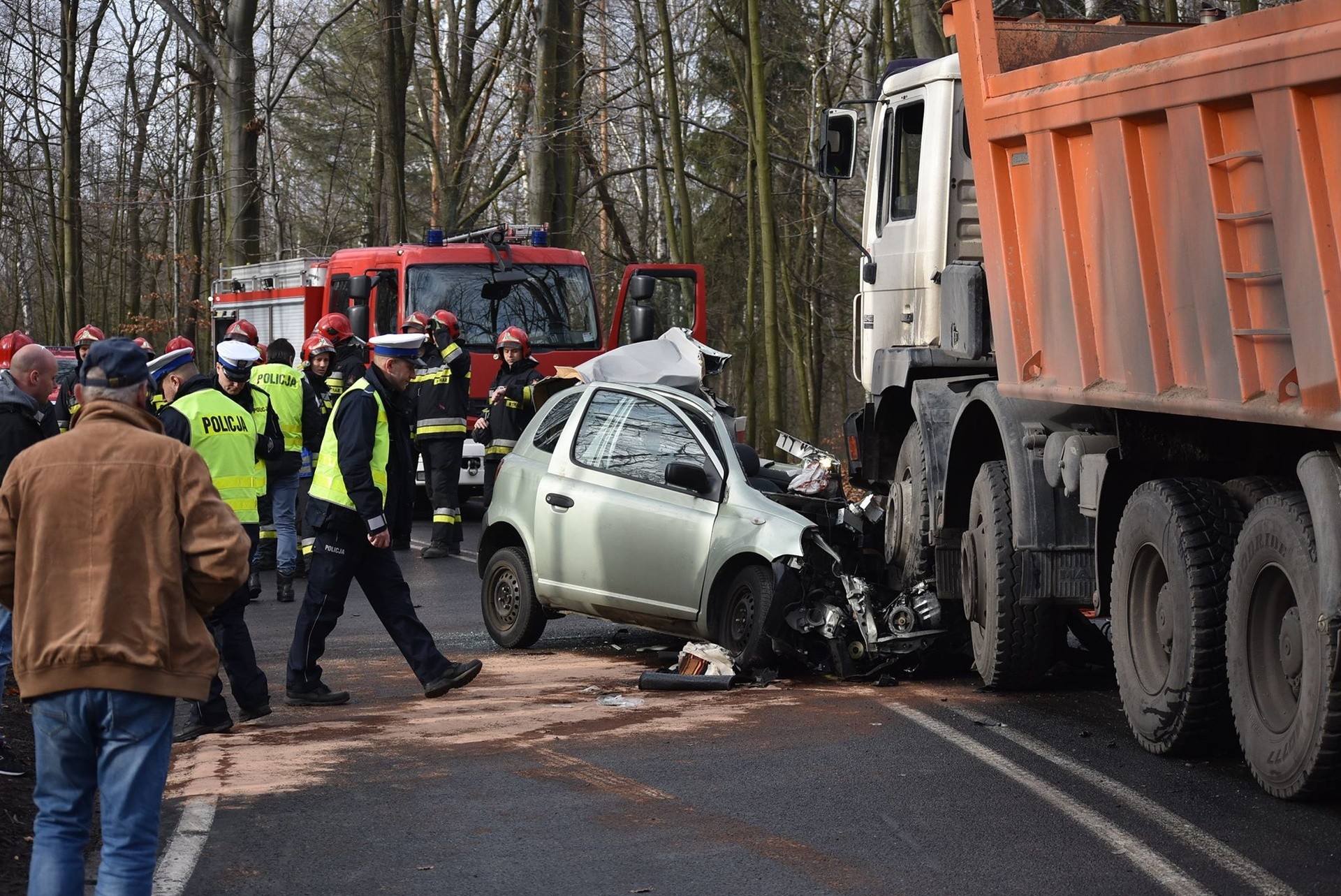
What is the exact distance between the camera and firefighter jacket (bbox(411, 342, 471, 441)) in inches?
607

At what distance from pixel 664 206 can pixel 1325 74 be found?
76.3 ft

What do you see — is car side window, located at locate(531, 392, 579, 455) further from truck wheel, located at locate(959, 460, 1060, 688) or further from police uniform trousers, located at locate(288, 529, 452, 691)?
truck wheel, located at locate(959, 460, 1060, 688)

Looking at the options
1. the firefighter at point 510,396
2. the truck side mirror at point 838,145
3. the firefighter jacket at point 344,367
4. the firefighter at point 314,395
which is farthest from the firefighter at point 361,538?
the firefighter at point 510,396

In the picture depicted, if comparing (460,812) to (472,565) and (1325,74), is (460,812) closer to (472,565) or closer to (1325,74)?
(1325,74)

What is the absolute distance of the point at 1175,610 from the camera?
22.7 feet

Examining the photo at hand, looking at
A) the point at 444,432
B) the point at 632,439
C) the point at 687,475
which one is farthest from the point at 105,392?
the point at 444,432

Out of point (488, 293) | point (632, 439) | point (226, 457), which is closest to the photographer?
point (632, 439)

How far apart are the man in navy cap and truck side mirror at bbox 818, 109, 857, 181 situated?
3940 mm

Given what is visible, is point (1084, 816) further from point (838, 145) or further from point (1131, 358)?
point (838, 145)

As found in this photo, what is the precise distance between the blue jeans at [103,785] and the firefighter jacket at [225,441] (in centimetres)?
574

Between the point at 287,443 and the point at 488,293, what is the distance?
18.4 feet

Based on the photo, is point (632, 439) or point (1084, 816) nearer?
point (1084, 816)

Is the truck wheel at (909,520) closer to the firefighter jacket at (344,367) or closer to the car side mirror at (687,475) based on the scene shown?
the car side mirror at (687,475)

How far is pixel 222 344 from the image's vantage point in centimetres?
1101
